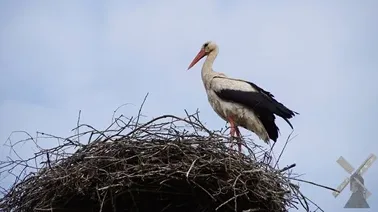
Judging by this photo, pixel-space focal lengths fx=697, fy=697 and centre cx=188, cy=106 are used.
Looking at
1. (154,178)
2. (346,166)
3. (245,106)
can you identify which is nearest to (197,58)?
(245,106)

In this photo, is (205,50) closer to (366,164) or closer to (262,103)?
(262,103)

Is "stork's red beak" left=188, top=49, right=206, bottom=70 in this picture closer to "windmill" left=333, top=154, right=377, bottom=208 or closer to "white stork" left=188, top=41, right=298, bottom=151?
"white stork" left=188, top=41, right=298, bottom=151

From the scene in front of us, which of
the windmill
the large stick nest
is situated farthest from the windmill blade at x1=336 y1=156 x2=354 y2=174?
the large stick nest

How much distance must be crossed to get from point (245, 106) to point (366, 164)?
23.2 metres

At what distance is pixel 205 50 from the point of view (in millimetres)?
7027

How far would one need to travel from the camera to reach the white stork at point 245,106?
6.14 metres

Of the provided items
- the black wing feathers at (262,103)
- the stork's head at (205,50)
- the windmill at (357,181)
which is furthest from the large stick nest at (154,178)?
the windmill at (357,181)

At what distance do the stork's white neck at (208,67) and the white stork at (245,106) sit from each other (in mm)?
118

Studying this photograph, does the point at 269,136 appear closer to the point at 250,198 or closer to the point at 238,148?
the point at 238,148

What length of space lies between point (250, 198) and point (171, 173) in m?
0.52

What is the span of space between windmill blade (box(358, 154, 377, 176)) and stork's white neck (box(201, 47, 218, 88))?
2176cm

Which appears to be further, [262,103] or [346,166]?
[346,166]

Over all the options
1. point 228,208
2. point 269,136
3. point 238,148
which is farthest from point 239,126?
point 228,208

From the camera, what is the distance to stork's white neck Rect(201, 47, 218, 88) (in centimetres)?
657
